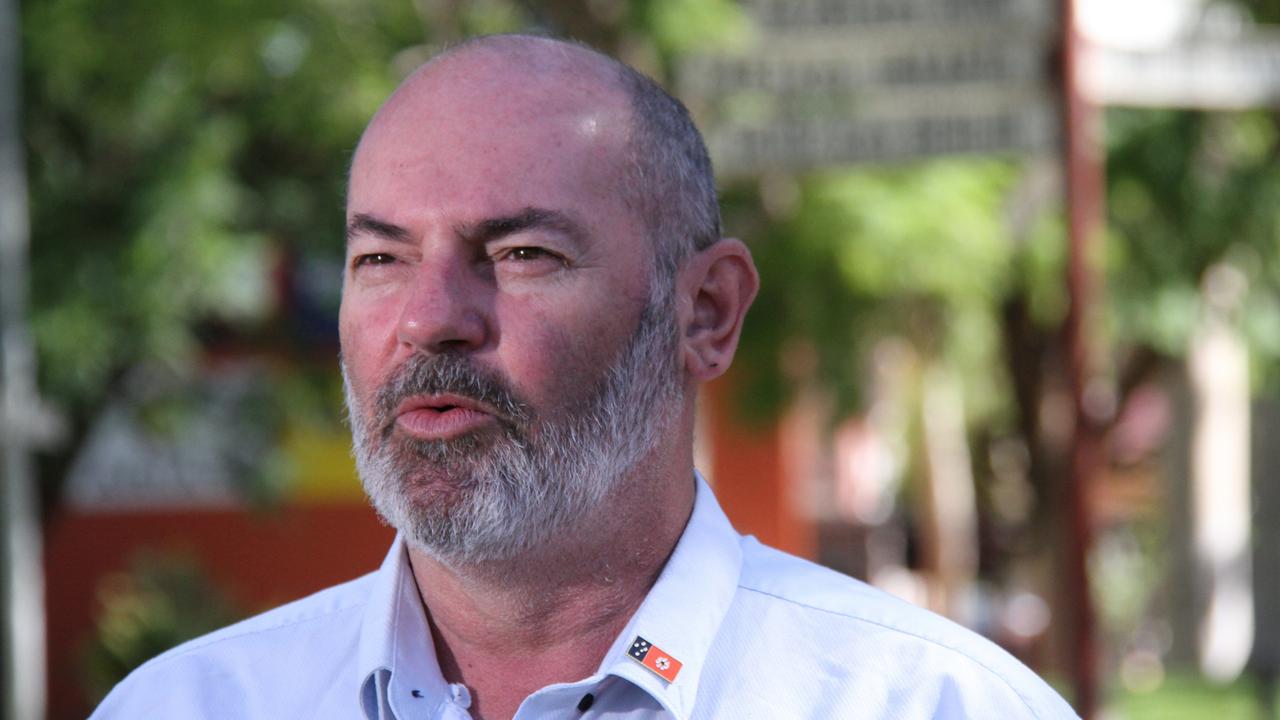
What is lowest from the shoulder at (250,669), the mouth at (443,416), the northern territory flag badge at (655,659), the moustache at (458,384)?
the shoulder at (250,669)

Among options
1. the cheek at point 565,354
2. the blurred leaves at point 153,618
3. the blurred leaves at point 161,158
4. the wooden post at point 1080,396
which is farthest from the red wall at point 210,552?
the cheek at point 565,354

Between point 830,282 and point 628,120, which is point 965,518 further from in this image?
point 628,120

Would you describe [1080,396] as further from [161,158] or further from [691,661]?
[161,158]

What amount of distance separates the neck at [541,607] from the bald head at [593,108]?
0.32 m

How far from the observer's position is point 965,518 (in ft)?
52.7

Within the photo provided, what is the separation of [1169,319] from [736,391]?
2322 mm

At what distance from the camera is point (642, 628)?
1.97 m

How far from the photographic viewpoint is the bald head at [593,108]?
6.66 ft

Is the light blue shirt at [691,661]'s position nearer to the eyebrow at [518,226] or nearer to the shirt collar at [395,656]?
the shirt collar at [395,656]

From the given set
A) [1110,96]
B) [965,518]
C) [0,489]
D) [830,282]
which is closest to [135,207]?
[0,489]

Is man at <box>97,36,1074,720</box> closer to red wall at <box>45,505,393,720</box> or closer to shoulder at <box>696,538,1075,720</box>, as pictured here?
shoulder at <box>696,538,1075,720</box>

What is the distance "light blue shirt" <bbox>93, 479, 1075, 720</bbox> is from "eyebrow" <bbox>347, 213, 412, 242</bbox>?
36 cm

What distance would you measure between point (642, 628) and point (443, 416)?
1.02 ft

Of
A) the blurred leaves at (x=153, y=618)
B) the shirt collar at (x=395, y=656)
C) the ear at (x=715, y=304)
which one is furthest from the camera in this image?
the blurred leaves at (x=153, y=618)
